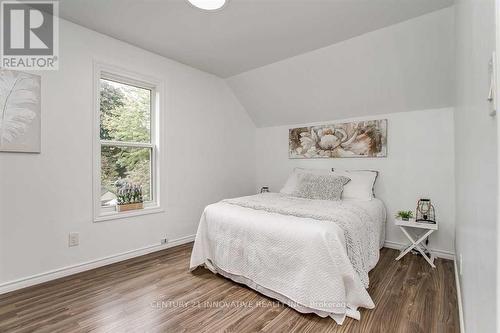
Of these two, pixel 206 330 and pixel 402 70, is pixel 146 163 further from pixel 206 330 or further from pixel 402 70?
pixel 402 70

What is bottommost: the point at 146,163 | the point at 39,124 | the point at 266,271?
the point at 266,271

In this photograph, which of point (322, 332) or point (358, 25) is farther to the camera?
point (358, 25)

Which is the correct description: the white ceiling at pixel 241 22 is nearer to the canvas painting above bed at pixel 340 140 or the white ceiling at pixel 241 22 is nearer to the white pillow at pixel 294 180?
the canvas painting above bed at pixel 340 140

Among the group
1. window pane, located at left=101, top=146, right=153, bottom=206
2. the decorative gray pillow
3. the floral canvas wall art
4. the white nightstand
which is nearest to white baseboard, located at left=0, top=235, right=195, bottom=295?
window pane, located at left=101, top=146, right=153, bottom=206

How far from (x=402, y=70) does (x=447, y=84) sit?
491 millimetres

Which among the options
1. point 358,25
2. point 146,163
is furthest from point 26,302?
point 358,25

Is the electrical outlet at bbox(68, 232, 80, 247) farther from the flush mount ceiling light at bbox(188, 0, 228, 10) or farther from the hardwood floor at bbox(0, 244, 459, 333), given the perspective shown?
the flush mount ceiling light at bbox(188, 0, 228, 10)

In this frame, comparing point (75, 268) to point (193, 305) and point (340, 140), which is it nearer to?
point (193, 305)

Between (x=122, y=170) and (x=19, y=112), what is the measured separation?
109cm

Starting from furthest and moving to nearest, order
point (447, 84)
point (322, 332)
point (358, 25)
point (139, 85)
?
point (139, 85) → point (447, 84) → point (358, 25) → point (322, 332)

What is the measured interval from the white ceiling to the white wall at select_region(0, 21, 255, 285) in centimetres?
29

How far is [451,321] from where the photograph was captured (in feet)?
5.69

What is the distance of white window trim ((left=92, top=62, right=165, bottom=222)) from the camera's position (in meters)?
2.67

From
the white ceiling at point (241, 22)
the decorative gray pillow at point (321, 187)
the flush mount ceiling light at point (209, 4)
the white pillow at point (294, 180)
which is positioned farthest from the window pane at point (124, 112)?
the decorative gray pillow at point (321, 187)
